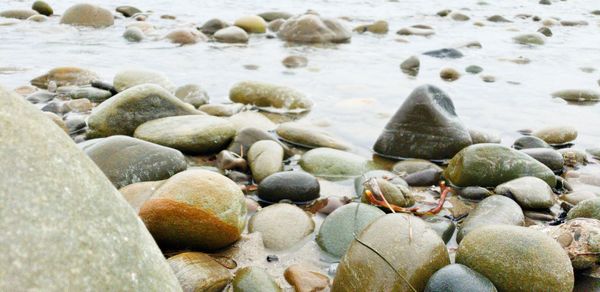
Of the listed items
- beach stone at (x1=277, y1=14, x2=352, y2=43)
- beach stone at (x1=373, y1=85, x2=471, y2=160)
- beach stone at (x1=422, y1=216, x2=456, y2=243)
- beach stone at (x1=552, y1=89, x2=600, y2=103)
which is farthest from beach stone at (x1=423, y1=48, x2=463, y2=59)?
beach stone at (x1=422, y1=216, x2=456, y2=243)

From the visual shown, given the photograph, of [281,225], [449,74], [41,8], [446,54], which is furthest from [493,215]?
[41,8]

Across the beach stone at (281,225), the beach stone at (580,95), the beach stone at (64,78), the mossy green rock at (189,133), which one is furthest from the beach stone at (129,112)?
the beach stone at (580,95)

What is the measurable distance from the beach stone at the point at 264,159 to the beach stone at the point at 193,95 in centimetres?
168

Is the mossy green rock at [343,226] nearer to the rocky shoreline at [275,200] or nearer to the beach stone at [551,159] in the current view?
the rocky shoreline at [275,200]

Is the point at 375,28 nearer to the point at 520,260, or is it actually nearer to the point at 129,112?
the point at 129,112

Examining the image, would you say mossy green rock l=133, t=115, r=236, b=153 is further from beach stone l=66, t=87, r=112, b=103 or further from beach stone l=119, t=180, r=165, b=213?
beach stone l=66, t=87, r=112, b=103

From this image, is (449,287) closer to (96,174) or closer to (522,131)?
(96,174)

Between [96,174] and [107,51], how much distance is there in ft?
23.0

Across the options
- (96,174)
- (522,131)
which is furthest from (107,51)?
(96,174)

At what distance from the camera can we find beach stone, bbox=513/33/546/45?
34.0 feet

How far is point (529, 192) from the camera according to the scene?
11.3ft

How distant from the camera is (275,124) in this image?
5125 millimetres

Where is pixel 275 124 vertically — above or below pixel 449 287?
below

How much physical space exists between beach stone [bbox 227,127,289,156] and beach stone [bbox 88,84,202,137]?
2.31ft
